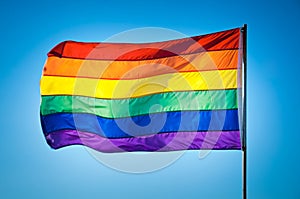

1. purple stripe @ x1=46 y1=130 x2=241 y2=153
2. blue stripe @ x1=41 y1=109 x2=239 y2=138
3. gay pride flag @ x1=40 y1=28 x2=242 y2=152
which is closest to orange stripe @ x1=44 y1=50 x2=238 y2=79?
gay pride flag @ x1=40 y1=28 x2=242 y2=152

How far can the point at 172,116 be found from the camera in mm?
4914

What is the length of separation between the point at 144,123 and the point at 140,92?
0.38 metres

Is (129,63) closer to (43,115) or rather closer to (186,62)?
(186,62)

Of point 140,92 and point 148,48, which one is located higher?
point 148,48

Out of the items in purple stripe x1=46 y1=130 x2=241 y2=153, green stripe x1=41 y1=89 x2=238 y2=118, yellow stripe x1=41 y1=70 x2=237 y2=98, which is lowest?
purple stripe x1=46 y1=130 x2=241 y2=153

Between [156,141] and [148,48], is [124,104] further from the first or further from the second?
[148,48]

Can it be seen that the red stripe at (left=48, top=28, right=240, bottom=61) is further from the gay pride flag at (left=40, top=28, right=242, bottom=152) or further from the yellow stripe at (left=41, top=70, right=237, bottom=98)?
the yellow stripe at (left=41, top=70, right=237, bottom=98)

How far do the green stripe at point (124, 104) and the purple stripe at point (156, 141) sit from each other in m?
0.29

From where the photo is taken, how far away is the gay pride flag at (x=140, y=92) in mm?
4742

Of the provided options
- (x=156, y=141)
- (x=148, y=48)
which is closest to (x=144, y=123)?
(x=156, y=141)

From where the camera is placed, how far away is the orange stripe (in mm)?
4922

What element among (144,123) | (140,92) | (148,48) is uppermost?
(148,48)

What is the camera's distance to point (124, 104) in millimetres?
5141

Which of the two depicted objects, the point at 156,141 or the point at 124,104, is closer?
the point at 156,141
